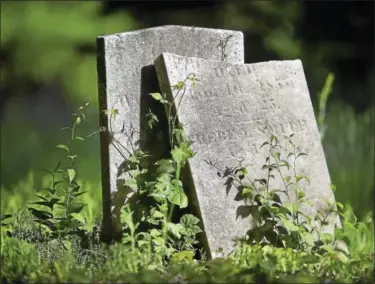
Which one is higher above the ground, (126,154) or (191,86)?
(191,86)

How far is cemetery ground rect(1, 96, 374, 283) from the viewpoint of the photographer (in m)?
2.85

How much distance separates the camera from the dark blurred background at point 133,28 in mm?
6011

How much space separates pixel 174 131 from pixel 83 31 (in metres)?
3.76

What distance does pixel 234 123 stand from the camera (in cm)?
382

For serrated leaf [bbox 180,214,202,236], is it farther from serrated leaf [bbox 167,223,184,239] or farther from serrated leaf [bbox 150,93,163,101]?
serrated leaf [bbox 150,93,163,101]

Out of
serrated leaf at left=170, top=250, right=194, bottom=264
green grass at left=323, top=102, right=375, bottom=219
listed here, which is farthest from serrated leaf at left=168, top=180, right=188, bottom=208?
green grass at left=323, top=102, right=375, bottom=219

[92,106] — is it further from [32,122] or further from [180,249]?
[180,249]

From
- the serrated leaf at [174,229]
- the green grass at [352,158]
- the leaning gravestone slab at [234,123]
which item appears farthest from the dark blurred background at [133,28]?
the serrated leaf at [174,229]

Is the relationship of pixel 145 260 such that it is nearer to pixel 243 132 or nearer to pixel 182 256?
pixel 182 256

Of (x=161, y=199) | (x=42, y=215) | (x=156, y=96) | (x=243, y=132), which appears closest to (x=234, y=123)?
(x=243, y=132)

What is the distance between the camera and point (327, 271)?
10.6 ft

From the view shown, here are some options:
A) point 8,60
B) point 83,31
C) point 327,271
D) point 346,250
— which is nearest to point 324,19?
point 83,31

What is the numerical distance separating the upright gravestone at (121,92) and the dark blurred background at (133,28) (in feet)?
4.29

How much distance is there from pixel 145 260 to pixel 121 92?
88 cm
